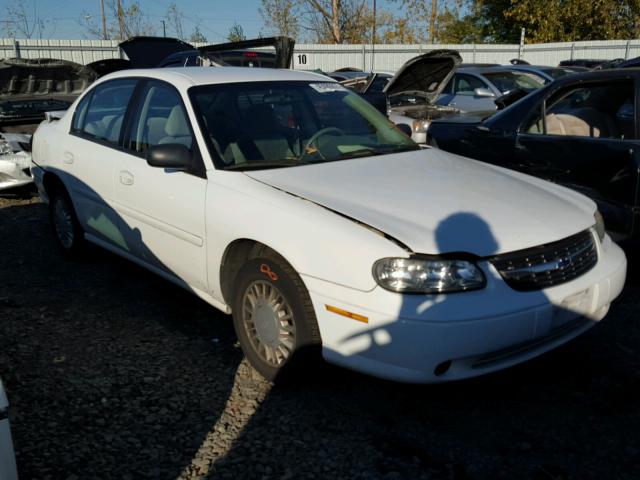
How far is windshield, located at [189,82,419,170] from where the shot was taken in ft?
11.7

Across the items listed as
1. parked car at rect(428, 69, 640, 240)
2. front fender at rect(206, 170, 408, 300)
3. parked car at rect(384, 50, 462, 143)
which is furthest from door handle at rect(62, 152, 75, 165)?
parked car at rect(384, 50, 462, 143)

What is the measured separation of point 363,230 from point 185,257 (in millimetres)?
1323

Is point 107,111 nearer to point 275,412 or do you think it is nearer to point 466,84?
point 275,412

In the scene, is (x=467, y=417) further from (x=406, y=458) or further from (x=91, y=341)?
(x=91, y=341)

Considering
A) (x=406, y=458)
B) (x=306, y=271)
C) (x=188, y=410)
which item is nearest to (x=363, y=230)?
(x=306, y=271)

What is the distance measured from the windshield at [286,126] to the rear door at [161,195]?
17 cm

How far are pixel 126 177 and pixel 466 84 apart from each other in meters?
8.55

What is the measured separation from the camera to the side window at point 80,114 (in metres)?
4.88

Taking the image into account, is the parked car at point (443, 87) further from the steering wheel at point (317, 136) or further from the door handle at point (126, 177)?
the door handle at point (126, 177)

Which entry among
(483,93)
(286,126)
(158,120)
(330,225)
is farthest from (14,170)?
(483,93)

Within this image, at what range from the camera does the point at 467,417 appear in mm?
2947

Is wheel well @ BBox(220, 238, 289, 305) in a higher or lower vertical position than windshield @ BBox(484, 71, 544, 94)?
lower

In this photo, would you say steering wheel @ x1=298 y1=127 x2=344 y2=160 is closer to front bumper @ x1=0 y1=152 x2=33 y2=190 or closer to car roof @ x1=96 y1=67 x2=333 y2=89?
car roof @ x1=96 y1=67 x2=333 y2=89

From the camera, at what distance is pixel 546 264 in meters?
2.83
